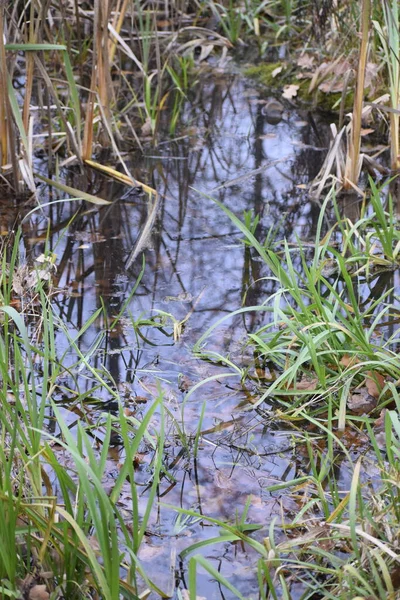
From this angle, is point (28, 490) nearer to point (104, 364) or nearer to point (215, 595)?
point (215, 595)

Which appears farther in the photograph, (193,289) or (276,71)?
(276,71)

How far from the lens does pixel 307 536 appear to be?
84.9 inches

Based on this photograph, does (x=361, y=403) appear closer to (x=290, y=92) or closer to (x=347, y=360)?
(x=347, y=360)

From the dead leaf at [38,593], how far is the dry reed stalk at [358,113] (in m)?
3.34

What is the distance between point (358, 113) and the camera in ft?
14.7

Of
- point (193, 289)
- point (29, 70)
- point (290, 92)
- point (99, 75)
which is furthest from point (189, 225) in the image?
point (290, 92)

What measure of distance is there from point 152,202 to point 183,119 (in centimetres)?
156

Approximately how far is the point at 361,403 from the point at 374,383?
0.34ft

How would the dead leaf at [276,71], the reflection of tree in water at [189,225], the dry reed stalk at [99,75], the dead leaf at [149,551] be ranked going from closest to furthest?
the dead leaf at [149,551]
the reflection of tree in water at [189,225]
the dry reed stalk at [99,75]
the dead leaf at [276,71]

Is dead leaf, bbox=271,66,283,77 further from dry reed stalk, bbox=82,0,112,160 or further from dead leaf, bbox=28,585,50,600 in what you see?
dead leaf, bbox=28,585,50,600

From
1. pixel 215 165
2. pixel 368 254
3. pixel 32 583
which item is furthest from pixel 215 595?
pixel 215 165

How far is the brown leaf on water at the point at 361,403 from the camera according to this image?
293 centimetres

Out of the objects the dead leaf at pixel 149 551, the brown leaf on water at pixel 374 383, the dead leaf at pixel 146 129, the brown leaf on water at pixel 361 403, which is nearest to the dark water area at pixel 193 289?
the dead leaf at pixel 149 551

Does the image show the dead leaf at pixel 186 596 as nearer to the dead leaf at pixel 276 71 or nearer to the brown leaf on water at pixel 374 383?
the brown leaf on water at pixel 374 383
